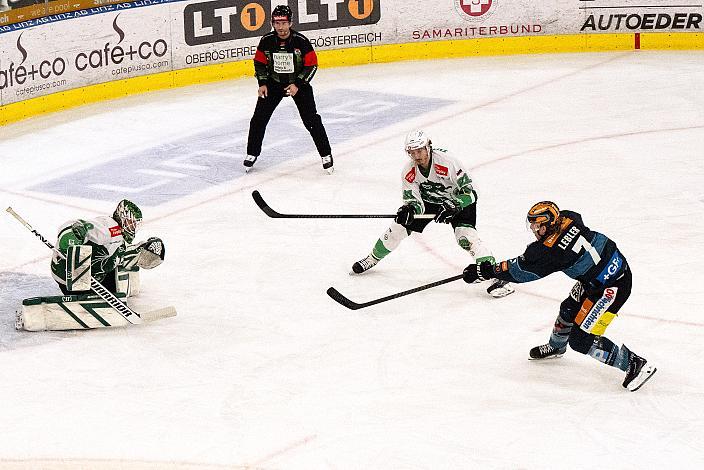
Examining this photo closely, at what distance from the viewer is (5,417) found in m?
5.97

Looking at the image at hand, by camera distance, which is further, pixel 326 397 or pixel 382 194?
pixel 382 194

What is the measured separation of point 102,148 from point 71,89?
163cm

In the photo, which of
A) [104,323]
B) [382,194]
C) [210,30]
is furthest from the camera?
[210,30]

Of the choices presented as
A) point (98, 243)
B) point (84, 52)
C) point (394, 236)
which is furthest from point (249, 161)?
point (98, 243)

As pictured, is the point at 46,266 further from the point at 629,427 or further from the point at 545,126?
the point at 545,126

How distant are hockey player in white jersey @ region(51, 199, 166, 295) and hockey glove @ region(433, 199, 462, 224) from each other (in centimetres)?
183

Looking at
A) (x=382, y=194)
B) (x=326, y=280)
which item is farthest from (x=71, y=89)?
(x=326, y=280)

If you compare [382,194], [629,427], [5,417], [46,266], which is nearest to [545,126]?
[382,194]

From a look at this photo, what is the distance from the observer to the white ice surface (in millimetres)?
5645

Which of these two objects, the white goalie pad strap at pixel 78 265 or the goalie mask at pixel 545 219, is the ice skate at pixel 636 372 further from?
the white goalie pad strap at pixel 78 265

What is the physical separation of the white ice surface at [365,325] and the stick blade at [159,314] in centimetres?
5

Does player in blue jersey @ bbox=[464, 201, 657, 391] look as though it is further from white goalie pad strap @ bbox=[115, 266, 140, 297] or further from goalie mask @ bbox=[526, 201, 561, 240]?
white goalie pad strap @ bbox=[115, 266, 140, 297]

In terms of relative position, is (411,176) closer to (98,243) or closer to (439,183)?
(439,183)

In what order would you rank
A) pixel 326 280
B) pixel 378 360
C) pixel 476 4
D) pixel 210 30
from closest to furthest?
pixel 378 360 < pixel 326 280 < pixel 210 30 < pixel 476 4
